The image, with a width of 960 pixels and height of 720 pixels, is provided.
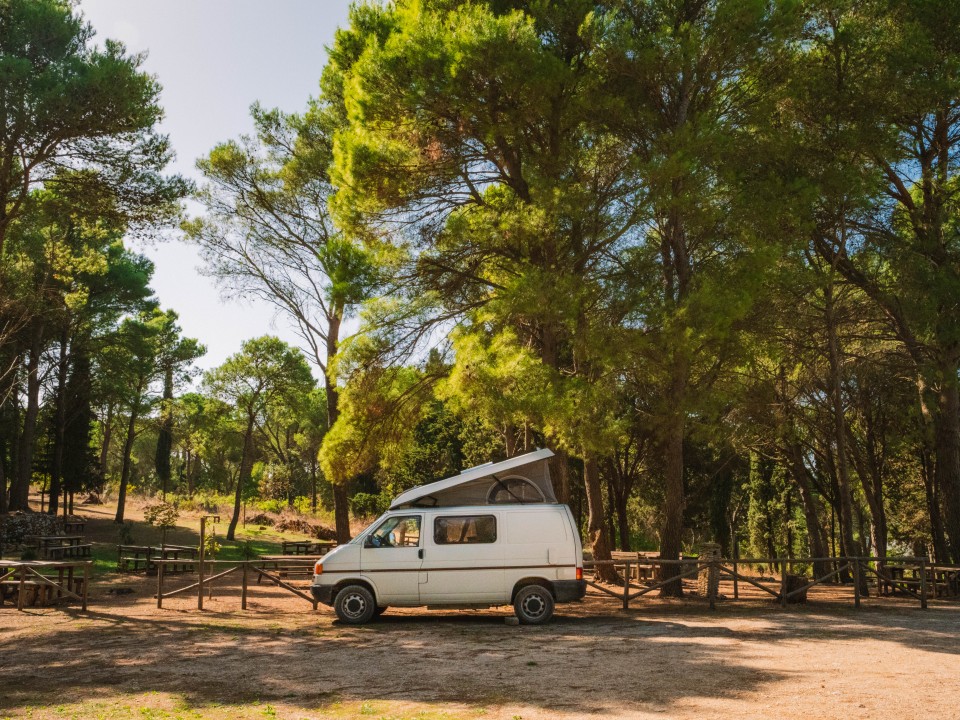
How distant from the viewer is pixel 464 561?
12148mm

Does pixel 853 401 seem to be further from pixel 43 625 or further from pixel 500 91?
pixel 43 625

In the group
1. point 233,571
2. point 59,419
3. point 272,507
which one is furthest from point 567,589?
point 272,507

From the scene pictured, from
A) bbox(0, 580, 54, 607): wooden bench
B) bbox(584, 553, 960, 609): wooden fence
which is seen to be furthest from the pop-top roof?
bbox(0, 580, 54, 607): wooden bench

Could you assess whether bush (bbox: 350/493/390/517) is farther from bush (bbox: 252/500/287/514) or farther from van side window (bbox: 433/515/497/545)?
van side window (bbox: 433/515/497/545)

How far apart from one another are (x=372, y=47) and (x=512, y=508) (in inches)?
391

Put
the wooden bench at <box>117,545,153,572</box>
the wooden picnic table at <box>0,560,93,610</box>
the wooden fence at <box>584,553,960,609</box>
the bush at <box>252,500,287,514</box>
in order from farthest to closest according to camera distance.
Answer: the bush at <box>252,500,287,514</box>, the wooden bench at <box>117,545,153,572</box>, the wooden fence at <box>584,553,960,609</box>, the wooden picnic table at <box>0,560,93,610</box>

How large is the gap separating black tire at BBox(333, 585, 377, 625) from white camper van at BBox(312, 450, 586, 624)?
2 cm

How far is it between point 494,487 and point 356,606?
9.05 feet

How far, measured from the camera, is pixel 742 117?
16.8 metres

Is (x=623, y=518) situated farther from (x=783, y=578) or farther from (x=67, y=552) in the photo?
(x=67, y=552)

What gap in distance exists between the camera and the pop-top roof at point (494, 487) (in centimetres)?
1257

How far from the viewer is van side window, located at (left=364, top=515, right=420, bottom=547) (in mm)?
12297

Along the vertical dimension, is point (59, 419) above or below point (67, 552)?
above

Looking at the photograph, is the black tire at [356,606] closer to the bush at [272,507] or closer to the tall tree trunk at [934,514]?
the tall tree trunk at [934,514]
